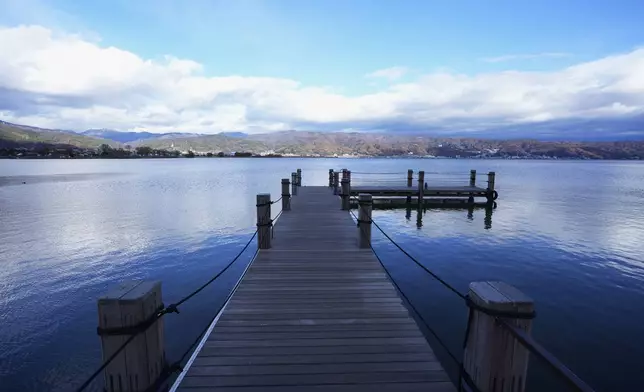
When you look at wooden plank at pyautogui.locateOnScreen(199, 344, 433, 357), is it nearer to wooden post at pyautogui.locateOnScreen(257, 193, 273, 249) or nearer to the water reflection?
wooden post at pyautogui.locateOnScreen(257, 193, 273, 249)

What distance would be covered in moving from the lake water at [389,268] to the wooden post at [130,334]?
5.43 metres

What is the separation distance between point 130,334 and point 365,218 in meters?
6.72

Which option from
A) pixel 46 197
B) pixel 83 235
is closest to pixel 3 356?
pixel 83 235

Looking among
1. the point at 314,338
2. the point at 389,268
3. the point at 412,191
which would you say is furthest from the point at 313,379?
the point at 412,191

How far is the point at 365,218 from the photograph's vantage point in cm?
878

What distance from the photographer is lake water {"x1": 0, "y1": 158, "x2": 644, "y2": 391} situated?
293 inches

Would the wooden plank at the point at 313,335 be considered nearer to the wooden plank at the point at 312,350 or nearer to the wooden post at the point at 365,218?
the wooden plank at the point at 312,350

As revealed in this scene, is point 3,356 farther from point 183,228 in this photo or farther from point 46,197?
point 46,197

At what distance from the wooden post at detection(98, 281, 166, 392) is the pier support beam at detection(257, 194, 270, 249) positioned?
5490 mm

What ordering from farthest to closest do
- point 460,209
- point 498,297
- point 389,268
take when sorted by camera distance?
1. point 460,209
2. point 389,268
3. point 498,297

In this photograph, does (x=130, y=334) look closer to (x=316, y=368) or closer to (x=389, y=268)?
(x=316, y=368)

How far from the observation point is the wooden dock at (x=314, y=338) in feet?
11.8

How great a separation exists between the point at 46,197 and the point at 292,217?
30.5m

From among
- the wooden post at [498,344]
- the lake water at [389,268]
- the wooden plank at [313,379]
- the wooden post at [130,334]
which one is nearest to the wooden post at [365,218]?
the lake water at [389,268]
